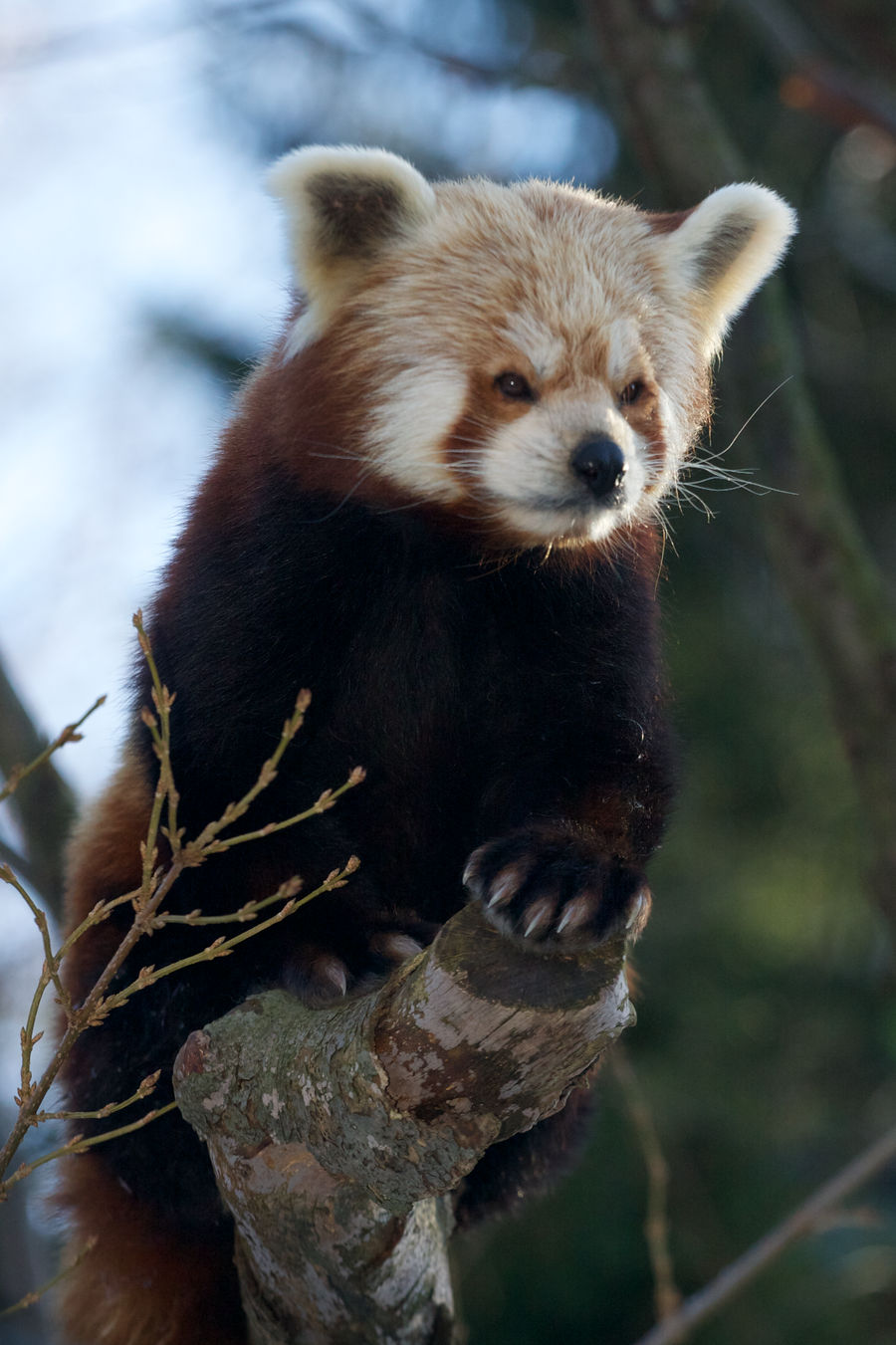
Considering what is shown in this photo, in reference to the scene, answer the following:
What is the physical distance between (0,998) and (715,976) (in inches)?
151

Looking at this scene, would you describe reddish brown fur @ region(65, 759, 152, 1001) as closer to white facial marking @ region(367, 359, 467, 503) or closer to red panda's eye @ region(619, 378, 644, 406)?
white facial marking @ region(367, 359, 467, 503)

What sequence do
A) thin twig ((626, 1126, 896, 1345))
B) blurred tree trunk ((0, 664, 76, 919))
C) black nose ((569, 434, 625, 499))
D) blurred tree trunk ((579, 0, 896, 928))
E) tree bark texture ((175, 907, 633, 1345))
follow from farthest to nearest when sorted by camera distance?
blurred tree trunk ((579, 0, 896, 928)) < blurred tree trunk ((0, 664, 76, 919)) < thin twig ((626, 1126, 896, 1345)) < black nose ((569, 434, 625, 499)) < tree bark texture ((175, 907, 633, 1345))

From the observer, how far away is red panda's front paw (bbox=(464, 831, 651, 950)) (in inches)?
81.9

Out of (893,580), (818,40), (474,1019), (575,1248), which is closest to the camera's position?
(474,1019)

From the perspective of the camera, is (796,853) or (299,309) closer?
(299,309)

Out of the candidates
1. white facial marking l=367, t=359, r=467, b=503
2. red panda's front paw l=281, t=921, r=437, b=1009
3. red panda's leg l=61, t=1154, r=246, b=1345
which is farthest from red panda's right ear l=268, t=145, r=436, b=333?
red panda's leg l=61, t=1154, r=246, b=1345

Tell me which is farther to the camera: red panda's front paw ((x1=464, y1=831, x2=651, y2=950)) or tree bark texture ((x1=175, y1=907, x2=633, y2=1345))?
red panda's front paw ((x1=464, y1=831, x2=651, y2=950))

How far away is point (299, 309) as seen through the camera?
290cm

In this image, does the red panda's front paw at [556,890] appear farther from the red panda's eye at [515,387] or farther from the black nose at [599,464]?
the red panda's eye at [515,387]

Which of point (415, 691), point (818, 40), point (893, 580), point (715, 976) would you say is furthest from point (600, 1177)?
point (818, 40)

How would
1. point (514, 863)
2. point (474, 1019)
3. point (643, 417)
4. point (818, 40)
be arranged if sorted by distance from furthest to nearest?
point (818, 40) → point (643, 417) → point (514, 863) → point (474, 1019)

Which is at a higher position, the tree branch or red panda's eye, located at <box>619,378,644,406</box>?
red panda's eye, located at <box>619,378,644,406</box>

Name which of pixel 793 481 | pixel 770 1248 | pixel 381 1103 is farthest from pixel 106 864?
pixel 793 481

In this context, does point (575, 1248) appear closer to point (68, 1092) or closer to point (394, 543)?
point (68, 1092)
